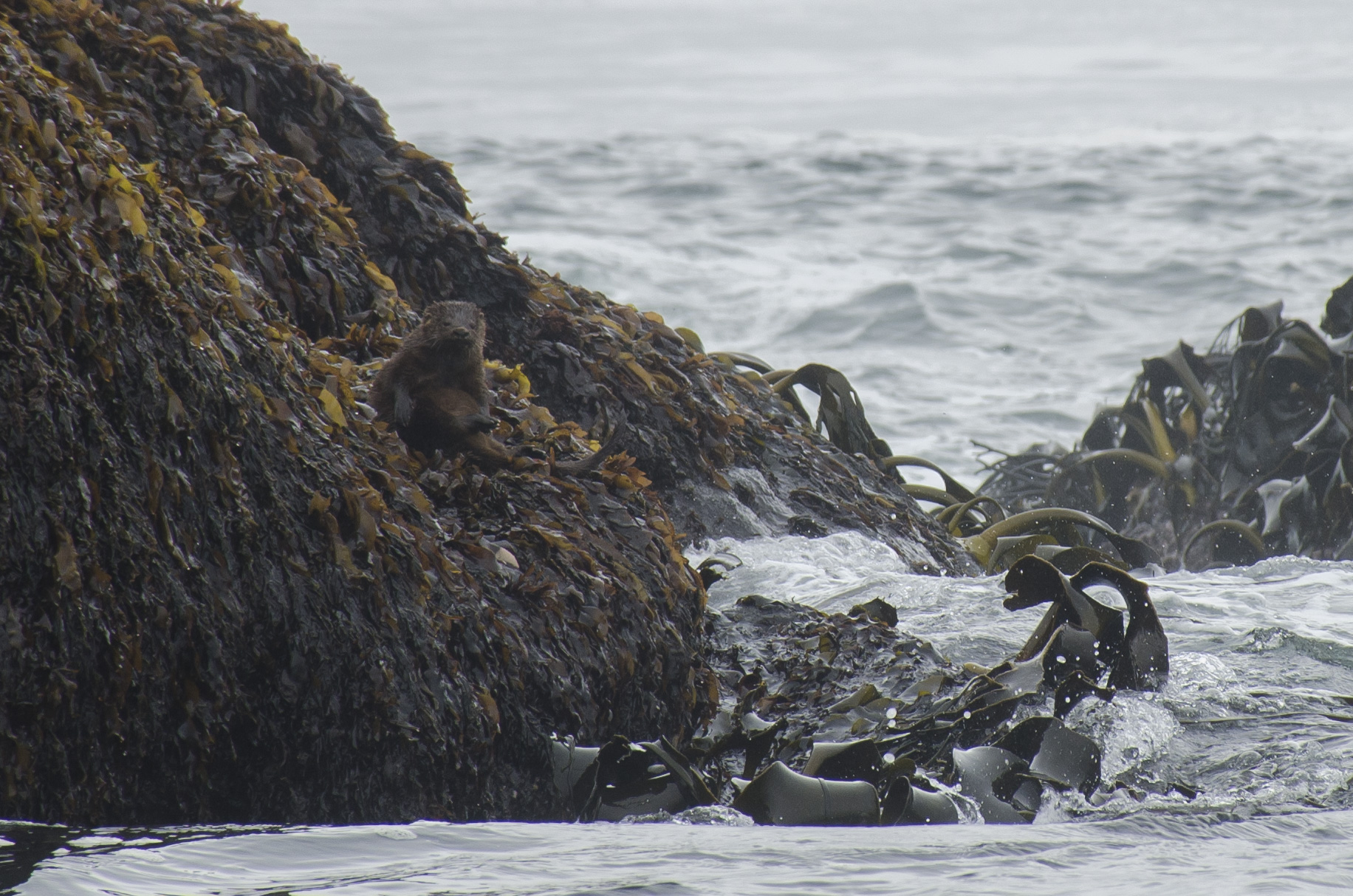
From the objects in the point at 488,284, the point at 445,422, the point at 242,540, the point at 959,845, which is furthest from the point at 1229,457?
the point at 242,540

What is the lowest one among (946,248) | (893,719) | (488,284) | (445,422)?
(893,719)

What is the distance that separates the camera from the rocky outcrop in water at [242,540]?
217 cm

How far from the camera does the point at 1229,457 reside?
6039 mm

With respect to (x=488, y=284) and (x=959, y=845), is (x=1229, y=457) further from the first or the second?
(x=959, y=845)

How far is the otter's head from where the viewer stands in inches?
110

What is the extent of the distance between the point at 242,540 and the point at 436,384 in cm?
63

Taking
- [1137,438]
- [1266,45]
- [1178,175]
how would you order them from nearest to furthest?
[1137,438] → [1178,175] → [1266,45]

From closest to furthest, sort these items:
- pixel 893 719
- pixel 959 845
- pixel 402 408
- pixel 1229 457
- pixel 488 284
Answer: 1. pixel 959 845
2. pixel 402 408
3. pixel 893 719
4. pixel 488 284
5. pixel 1229 457

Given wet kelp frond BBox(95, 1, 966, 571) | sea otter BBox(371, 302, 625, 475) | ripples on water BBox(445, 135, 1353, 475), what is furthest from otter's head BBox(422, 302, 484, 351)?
ripples on water BBox(445, 135, 1353, 475)

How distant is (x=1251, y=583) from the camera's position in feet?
14.2

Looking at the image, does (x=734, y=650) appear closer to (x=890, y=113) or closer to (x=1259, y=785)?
(x=1259, y=785)

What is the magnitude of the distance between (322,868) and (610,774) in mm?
671

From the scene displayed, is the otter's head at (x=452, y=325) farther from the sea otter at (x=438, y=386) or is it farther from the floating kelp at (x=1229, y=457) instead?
the floating kelp at (x=1229, y=457)

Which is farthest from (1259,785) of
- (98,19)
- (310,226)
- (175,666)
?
(98,19)
